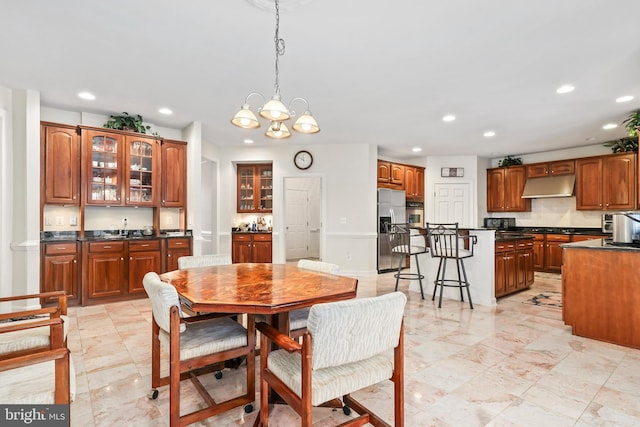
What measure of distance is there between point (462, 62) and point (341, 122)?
7.14ft

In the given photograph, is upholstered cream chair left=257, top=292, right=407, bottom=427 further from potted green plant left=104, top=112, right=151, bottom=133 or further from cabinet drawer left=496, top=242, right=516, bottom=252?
potted green plant left=104, top=112, right=151, bottom=133

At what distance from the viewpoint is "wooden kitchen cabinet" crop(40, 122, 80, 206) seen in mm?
4000

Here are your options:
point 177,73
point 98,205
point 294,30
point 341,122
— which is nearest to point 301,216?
point 341,122

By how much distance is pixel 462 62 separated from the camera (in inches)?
117

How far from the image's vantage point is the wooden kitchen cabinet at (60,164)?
13.1ft

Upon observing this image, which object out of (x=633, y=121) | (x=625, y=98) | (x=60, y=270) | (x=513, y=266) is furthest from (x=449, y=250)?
(x=60, y=270)

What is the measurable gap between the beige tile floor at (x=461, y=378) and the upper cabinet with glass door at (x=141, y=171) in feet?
5.71

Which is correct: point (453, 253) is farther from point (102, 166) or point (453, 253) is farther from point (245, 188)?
point (102, 166)

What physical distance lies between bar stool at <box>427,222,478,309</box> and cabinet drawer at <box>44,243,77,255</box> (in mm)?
4651

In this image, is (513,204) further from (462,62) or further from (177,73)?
(177,73)

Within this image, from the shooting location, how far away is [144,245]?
452 centimetres

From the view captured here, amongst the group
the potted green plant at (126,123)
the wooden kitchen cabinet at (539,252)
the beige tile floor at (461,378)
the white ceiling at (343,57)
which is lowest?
the beige tile floor at (461,378)

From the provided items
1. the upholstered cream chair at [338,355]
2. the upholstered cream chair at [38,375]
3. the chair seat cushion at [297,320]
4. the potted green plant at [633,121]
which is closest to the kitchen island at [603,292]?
the potted green plant at [633,121]

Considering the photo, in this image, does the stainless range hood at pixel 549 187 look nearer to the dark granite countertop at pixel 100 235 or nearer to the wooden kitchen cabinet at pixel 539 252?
the wooden kitchen cabinet at pixel 539 252
